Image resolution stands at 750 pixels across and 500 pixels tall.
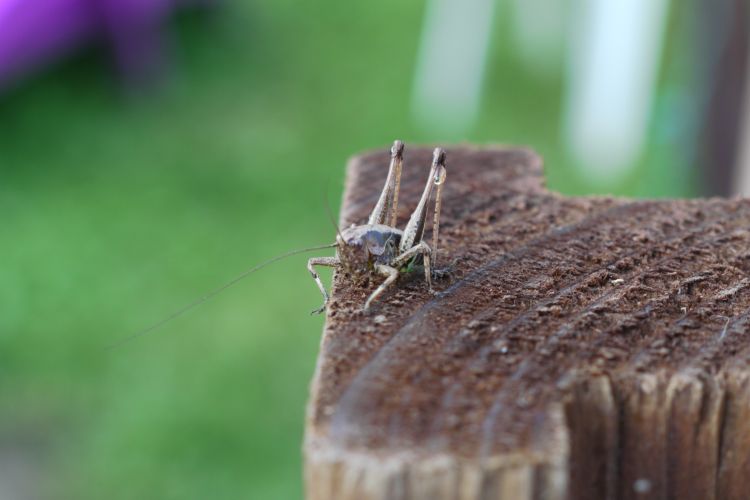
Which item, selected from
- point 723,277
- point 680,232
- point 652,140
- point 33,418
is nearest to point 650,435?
point 723,277

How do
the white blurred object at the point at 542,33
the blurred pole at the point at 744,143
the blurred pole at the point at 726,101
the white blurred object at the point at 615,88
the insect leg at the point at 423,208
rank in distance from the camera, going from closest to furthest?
the insect leg at the point at 423,208 → the blurred pole at the point at 744,143 → the blurred pole at the point at 726,101 → the white blurred object at the point at 615,88 → the white blurred object at the point at 542,33

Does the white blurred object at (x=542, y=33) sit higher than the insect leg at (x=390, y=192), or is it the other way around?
the white blurred object at (x=542, y=33)

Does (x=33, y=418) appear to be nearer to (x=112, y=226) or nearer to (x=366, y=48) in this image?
(x=112, y=226)

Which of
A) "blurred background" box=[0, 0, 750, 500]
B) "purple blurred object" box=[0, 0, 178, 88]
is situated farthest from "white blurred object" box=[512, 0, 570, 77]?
"purple blurred object" box=[0, 0, 178, 88]

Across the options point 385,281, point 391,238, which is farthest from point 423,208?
point 385,281

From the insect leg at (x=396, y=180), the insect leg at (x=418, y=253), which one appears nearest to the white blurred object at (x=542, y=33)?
the insect leg at (x=396, y=180)

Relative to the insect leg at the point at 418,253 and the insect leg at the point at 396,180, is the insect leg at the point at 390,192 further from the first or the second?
the insect leg at the point at 418,253
